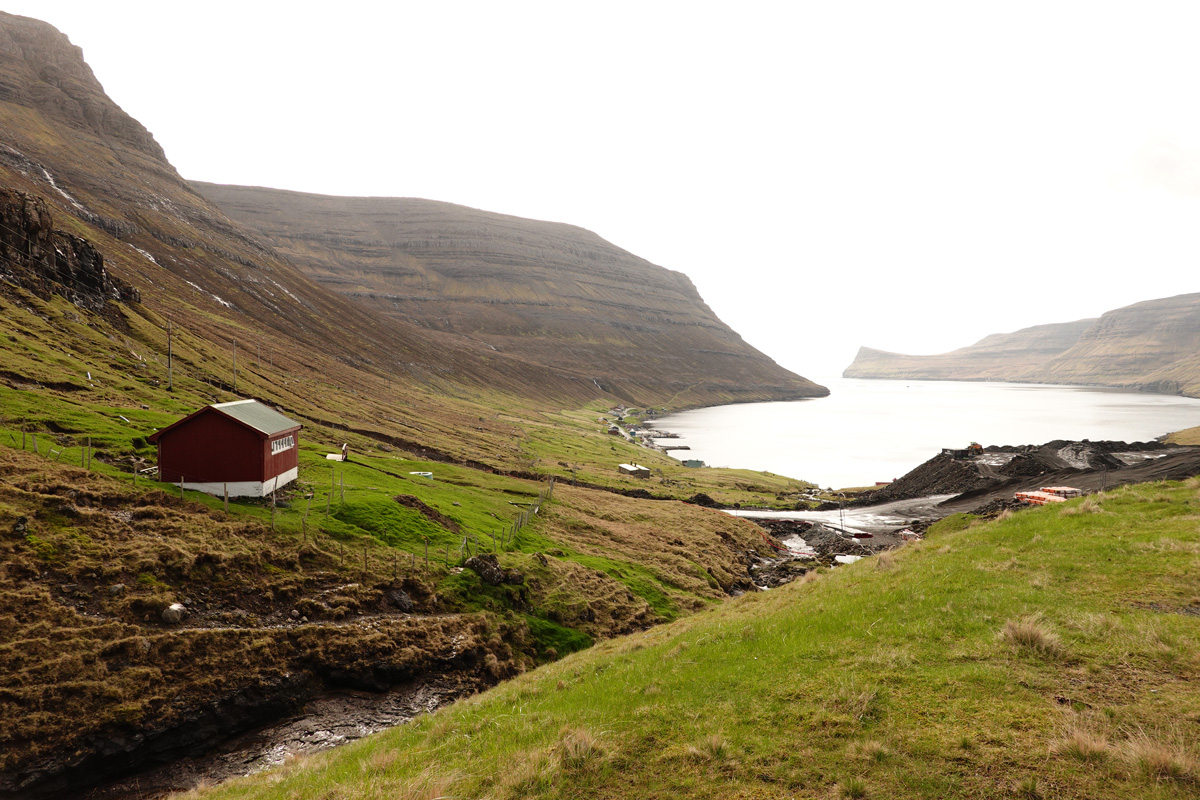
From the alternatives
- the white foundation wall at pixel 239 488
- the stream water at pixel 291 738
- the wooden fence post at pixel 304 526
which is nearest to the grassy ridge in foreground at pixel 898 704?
the stream water at pixel 291 738

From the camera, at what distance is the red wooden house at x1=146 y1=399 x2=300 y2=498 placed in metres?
33.3

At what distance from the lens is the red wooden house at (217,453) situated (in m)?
33.3

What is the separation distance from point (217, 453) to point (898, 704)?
3600 centimetres

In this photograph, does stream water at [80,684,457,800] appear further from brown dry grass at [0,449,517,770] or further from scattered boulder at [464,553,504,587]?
scattered boulder at [464,553,504,587]

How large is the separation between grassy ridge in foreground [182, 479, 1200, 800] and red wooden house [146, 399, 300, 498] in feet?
69.9

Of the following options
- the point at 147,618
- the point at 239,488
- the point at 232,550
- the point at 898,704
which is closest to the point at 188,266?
the point at 239,488

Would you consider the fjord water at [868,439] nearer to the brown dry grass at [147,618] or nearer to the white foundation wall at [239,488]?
the white foundation wall at [239,488]

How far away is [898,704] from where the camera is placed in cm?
1023

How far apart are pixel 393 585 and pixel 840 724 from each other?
25.4 metres

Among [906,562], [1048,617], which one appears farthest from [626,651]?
[1048,617]

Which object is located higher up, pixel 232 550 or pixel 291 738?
pixel 232 550

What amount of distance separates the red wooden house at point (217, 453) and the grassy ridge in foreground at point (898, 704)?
21.3 m

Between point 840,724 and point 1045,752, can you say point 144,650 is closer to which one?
point 840,724

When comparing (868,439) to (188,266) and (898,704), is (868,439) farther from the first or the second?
(188,266)
